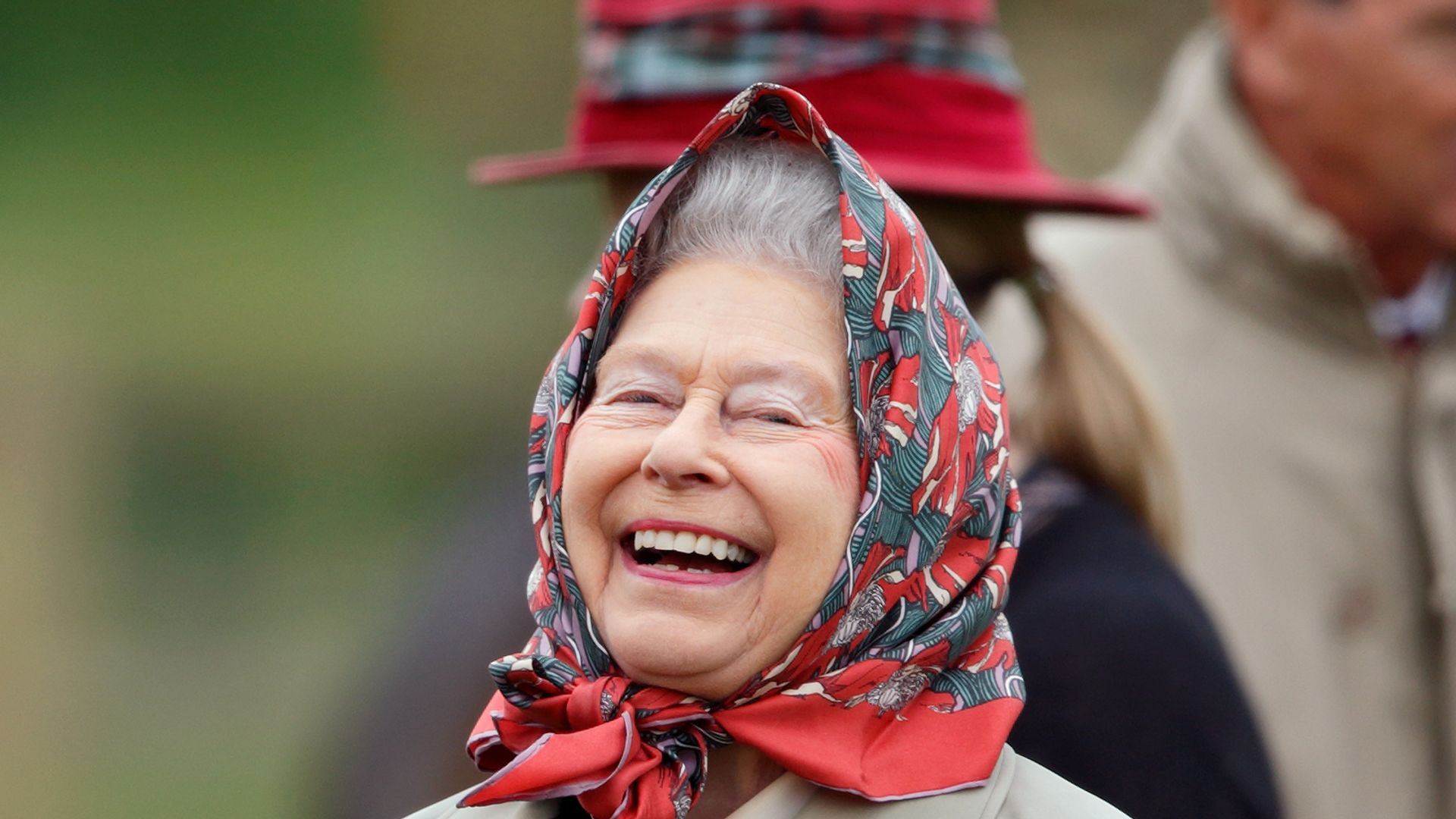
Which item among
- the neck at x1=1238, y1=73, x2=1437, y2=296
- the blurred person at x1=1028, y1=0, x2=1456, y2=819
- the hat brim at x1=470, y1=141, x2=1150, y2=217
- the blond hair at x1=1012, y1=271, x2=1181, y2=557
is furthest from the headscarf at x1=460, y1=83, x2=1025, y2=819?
the neck at x1=1238, y1=73, x2=1437, y2=296

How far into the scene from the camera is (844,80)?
2730 millimetres

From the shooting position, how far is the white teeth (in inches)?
62.7

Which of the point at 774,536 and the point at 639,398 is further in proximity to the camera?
the point at 639,398

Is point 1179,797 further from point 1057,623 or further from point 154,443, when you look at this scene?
point 154,443

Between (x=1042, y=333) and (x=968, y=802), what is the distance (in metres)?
1.58

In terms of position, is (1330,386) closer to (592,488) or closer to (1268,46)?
(1268,46)

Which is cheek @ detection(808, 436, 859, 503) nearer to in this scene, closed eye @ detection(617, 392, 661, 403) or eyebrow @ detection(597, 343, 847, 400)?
eyebrow @ detection(597, 343, 847, 400)

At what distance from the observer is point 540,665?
5.46 feet

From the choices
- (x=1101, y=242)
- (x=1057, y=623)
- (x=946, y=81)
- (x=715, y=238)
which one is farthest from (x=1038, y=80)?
(x=715, y=238)

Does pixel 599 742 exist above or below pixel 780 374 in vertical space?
below

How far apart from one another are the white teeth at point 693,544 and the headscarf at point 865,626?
0.10 m

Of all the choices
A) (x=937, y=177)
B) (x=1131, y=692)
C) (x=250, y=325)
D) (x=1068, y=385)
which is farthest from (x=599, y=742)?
(x=250, y=325)

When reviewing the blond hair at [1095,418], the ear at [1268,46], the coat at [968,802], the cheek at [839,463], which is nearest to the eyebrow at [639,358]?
the cheek at [839,463]

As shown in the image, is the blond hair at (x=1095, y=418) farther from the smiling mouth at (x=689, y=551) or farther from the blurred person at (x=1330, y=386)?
the smiling mouth at (x=689, y=551)
